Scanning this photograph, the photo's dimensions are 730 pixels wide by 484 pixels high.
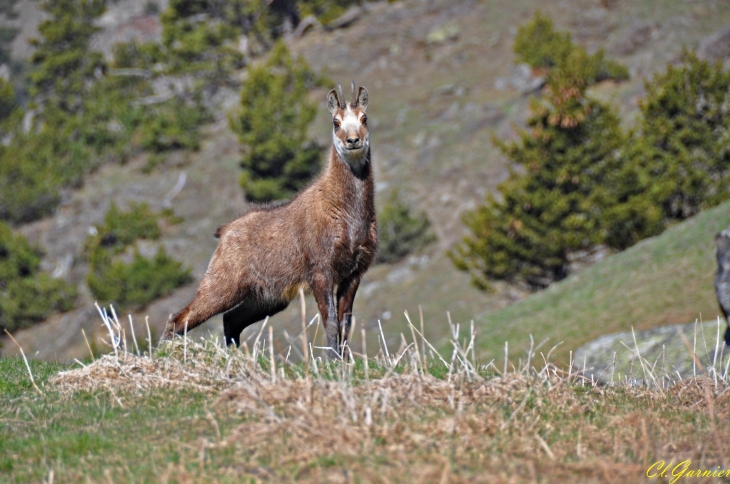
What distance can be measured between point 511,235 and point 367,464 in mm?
28456

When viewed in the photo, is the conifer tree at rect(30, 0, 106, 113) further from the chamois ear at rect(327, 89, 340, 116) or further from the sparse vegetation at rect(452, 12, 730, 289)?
the chamois ear at rect(327, 89, 340, 116)

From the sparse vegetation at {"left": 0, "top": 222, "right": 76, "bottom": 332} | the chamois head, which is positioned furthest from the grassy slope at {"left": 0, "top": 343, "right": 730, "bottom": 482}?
the sparse vegetation at {"left": 0, "top": 222, "right": 76, "bottom": 332}

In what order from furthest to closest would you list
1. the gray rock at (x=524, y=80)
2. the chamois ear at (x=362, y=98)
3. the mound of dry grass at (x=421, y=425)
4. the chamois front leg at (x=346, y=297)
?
the gray rock at (x=524, y=80) < the chamois ear at (x=362, y=98) < the chamois front leg at (x=346, y=297) < the mound of dry grass at (x=421, y=425)

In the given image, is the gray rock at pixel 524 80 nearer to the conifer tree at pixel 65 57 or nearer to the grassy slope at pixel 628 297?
the grassy slope at pixel 628 297

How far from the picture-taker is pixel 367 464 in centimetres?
504

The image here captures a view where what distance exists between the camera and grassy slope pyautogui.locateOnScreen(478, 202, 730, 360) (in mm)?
22531

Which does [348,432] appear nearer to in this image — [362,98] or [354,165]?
[354,165]

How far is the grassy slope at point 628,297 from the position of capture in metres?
22.5

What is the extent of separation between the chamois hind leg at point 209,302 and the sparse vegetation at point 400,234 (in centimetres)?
3210

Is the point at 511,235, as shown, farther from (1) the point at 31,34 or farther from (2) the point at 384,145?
(1) the point at 31,34

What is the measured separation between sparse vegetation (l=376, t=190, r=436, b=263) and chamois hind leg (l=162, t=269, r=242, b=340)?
3210cm

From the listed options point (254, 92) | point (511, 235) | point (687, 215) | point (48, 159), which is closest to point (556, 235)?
point (511, 235)

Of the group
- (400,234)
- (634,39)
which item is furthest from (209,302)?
(634,39)
